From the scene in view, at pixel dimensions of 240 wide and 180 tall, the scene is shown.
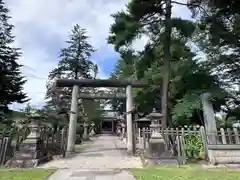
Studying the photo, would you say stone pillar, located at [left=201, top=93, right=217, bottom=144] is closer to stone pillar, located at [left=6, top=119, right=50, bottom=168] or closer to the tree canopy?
the tree canopy

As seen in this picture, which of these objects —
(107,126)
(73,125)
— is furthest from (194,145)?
(107,126)

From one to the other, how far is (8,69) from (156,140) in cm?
1654

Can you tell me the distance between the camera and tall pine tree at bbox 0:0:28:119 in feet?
63.8

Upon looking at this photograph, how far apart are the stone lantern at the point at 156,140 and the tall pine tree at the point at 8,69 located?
584 inches

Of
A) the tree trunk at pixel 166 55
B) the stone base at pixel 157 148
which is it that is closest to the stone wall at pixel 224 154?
the stone base at pixel 157 148

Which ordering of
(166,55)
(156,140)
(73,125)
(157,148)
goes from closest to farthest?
(157,148), (156,140), (166,55), (73,125)

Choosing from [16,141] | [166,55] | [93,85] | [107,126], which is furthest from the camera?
[107,126]

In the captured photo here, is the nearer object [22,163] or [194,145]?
[22,163]

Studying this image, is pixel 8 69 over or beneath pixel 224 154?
over

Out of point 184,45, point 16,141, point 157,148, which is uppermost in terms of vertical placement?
point 184,45

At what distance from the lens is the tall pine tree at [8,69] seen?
1944cm

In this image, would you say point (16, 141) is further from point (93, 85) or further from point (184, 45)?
point (184, 45)

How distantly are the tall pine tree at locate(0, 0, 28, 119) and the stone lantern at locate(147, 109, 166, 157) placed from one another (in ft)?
48.7

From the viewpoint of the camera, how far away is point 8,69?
20.1m
